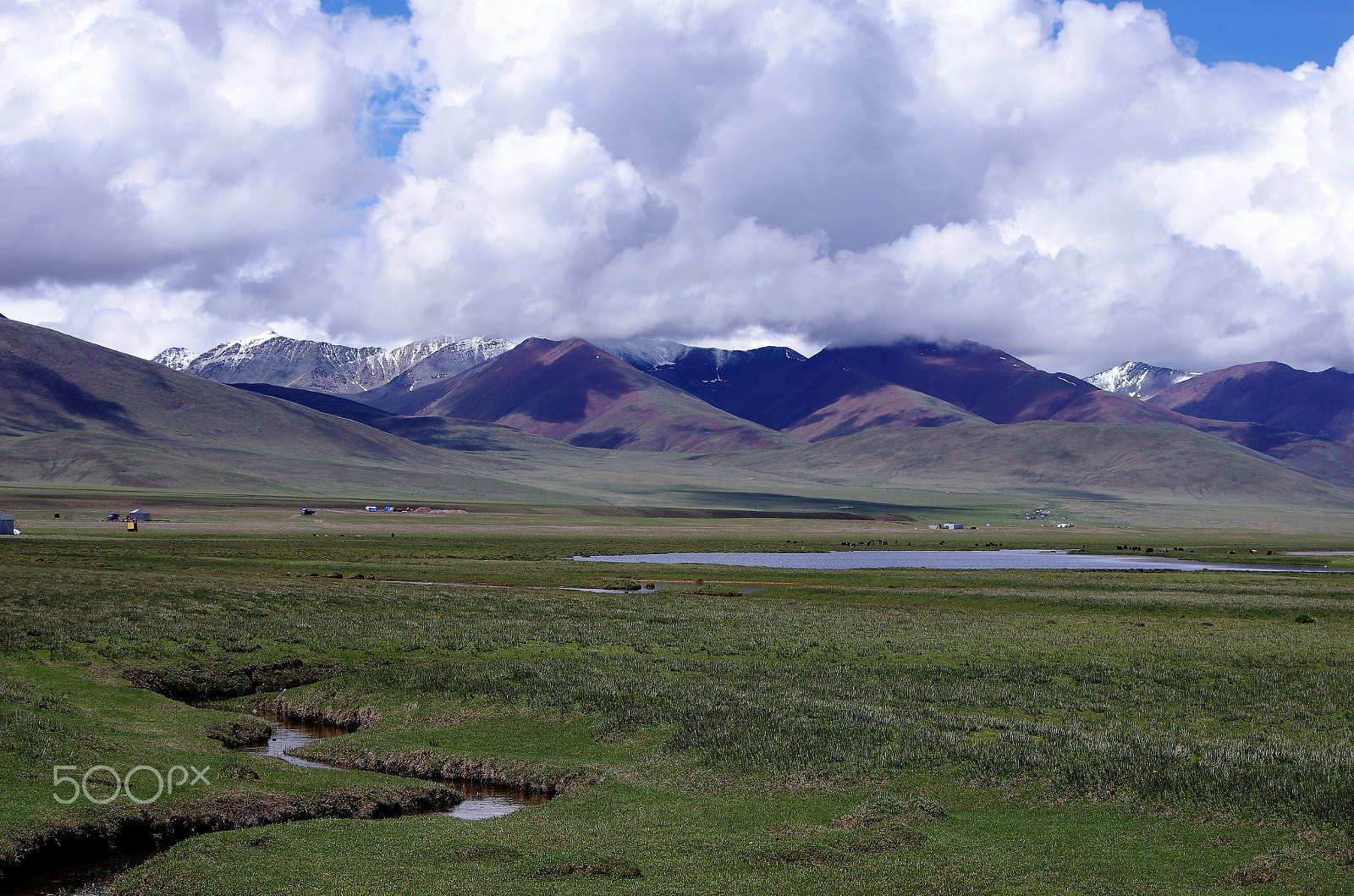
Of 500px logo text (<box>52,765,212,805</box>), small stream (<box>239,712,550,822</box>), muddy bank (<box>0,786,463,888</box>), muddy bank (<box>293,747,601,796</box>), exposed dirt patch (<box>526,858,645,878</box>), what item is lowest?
small stream (<box>239,712,550,822</box>)

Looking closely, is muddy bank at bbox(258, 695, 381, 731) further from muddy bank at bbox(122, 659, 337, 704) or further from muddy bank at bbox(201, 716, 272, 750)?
muddy bank at bbox(201, 716, 272, 750)

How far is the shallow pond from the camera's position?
354 ft

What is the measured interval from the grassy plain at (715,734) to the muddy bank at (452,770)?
11 centimetres

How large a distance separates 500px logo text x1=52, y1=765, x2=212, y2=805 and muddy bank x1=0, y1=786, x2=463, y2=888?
76 cm

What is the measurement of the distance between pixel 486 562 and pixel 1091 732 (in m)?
76.0

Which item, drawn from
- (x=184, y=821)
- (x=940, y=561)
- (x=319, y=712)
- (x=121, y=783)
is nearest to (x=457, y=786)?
(x=184, y=821)

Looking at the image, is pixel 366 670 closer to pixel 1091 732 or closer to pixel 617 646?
pixel 617 646

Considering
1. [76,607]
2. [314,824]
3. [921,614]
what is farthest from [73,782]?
[921,614]

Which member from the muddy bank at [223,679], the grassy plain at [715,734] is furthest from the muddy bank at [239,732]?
the muddy bank at [223,679]

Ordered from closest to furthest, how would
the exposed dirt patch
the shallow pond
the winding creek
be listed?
1. the exposed dirt patch
2. the winding creek
3. the shallow pond

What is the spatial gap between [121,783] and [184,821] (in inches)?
80.9

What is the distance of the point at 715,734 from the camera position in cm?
2625

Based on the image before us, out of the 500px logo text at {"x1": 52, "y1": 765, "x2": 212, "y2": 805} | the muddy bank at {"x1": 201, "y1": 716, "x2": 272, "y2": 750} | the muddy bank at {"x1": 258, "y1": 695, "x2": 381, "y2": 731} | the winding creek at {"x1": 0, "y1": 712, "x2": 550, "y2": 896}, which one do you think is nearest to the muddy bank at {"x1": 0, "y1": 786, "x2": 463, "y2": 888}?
the winding creek at {"x1": 0, "y1": 712, "x2": 550, "y2": 896}

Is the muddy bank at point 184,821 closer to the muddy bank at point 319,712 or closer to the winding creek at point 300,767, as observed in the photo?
the winding creek at point 300,767
